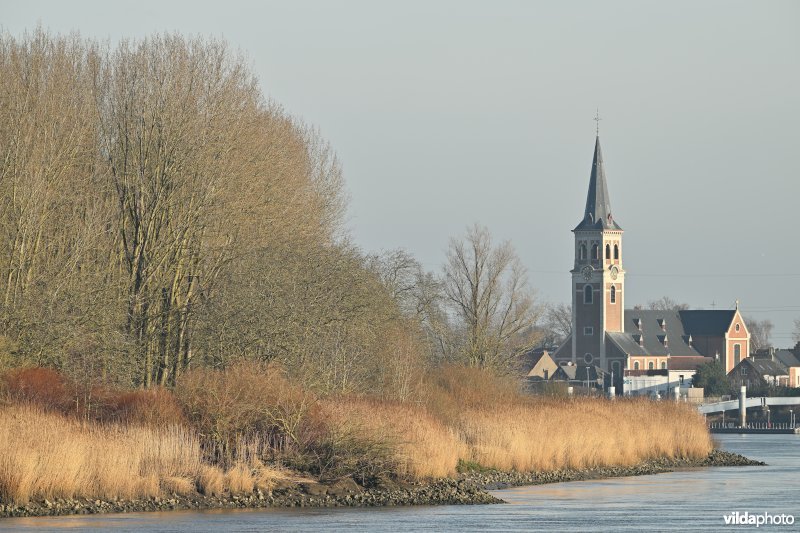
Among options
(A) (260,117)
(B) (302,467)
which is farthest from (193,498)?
(A) (260,117)

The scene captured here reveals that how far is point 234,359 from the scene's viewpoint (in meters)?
42.6

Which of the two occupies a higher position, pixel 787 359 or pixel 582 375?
pixel 787 359

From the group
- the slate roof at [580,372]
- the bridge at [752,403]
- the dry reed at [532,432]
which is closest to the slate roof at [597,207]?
the slate roof at [580,372]

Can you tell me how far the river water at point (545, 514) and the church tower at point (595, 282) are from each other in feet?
382

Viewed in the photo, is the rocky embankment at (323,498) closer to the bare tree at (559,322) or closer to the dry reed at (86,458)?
the dry reed at (86,458)

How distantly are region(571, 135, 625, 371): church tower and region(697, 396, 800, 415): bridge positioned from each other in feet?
107

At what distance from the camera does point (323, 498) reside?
3581 centimetres

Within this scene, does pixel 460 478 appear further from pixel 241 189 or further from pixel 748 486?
pixel 241 189

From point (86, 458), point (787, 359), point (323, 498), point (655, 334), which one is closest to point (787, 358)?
point (787, 359)

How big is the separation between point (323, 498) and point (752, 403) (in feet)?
313

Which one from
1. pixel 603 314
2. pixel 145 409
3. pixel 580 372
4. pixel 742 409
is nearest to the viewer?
pixel 145 409

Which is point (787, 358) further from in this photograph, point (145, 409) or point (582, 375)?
point (145, 409)

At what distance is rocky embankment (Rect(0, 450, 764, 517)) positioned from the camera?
104 ft

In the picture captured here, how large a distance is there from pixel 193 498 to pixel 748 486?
677 inches
